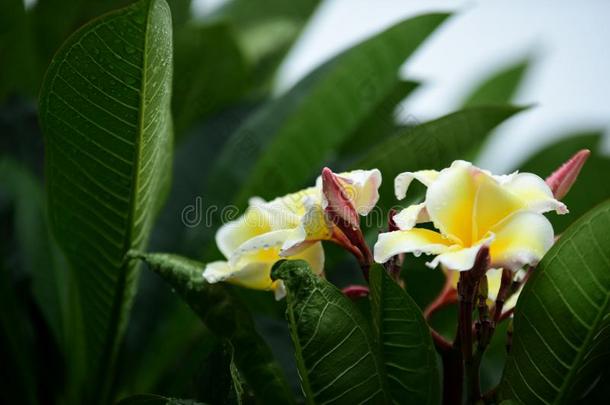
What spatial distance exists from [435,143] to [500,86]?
70cm

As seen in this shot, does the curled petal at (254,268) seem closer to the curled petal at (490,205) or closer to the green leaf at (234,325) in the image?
the green leaf at (234,325)

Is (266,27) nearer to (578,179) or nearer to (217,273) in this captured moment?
(578,179)

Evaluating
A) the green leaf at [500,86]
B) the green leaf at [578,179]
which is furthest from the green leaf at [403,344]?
the green leaf at [500,86]

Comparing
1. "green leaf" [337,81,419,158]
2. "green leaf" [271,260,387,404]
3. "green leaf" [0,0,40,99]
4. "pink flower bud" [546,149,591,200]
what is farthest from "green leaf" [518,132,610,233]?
"green leaf" [0,0,40,99]

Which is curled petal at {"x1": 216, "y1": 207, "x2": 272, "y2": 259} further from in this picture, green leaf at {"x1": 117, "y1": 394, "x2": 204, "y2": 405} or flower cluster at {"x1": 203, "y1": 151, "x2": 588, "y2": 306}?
green leaf at {"x1": 117, "y1": 394, "x2": 204, "y2": 405}

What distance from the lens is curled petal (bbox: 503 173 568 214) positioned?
51cm

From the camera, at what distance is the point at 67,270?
3.11ft

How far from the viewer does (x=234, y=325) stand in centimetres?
60

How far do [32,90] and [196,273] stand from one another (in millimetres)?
664

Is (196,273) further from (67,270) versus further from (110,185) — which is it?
(67,270)

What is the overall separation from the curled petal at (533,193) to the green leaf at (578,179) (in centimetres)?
46

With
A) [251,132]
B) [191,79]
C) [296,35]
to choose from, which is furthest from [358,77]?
[296,35]

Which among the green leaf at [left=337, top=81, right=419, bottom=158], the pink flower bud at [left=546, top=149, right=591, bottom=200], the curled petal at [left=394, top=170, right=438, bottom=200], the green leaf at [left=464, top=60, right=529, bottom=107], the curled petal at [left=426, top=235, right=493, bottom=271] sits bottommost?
the green leaf at [left=464, top=60, right=529, bottom=107]

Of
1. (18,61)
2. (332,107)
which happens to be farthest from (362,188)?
(18,61)
